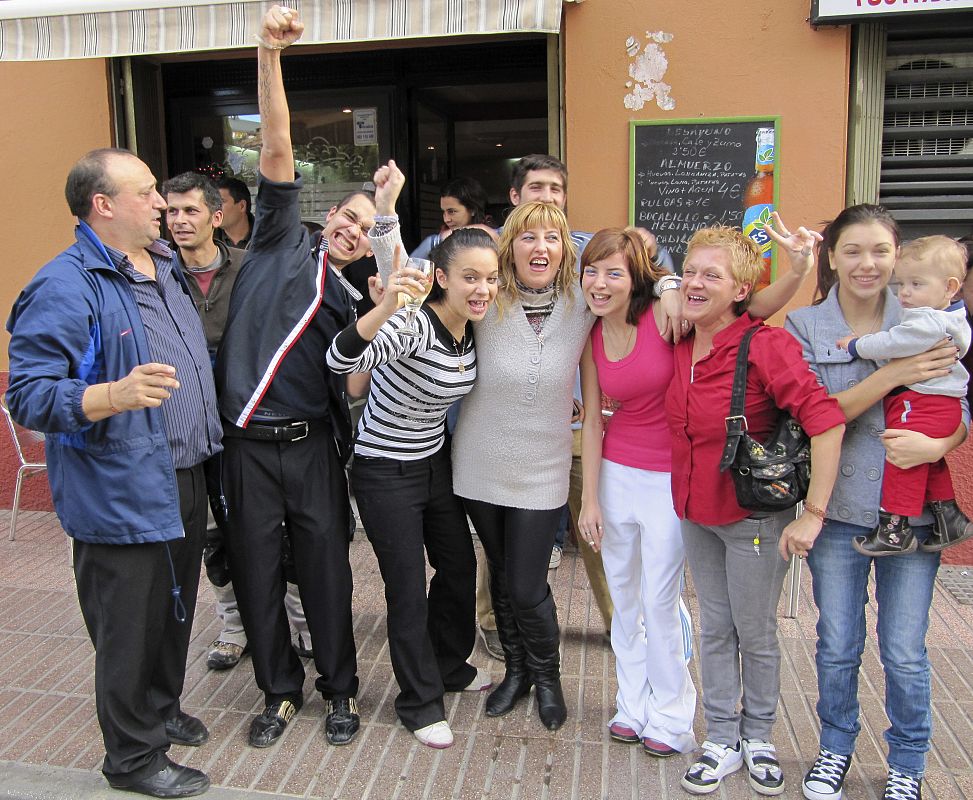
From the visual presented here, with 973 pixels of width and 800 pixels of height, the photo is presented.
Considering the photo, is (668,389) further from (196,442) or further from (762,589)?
(196,442)

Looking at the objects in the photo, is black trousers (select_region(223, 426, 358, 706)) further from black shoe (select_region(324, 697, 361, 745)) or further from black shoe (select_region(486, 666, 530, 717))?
black shoe (select_region(486, 666, 530, 717))

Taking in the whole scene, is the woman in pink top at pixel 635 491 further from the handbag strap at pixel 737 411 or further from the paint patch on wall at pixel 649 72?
the paint patch on wall at pixel 649 72

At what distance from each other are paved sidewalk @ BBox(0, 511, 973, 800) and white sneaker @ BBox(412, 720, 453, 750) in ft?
0.09

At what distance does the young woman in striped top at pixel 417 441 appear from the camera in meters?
2.75

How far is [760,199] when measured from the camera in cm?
477

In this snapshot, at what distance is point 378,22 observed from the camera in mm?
4254

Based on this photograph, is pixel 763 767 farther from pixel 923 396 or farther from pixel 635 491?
pixel 923 396

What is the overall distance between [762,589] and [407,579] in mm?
1252

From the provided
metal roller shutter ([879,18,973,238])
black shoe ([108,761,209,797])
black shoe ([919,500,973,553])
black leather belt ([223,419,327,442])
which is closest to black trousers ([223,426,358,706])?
black leather belt ([223,419,327,442])

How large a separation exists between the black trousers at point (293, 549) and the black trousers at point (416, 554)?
0.14 m

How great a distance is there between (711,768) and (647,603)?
575mm

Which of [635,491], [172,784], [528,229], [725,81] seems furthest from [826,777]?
[725,81]

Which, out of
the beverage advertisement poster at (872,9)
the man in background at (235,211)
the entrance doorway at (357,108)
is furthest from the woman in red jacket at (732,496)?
the entrance doorway at (357,108)

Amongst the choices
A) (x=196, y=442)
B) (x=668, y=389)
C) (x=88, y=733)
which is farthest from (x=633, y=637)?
(x=88, y=733)
